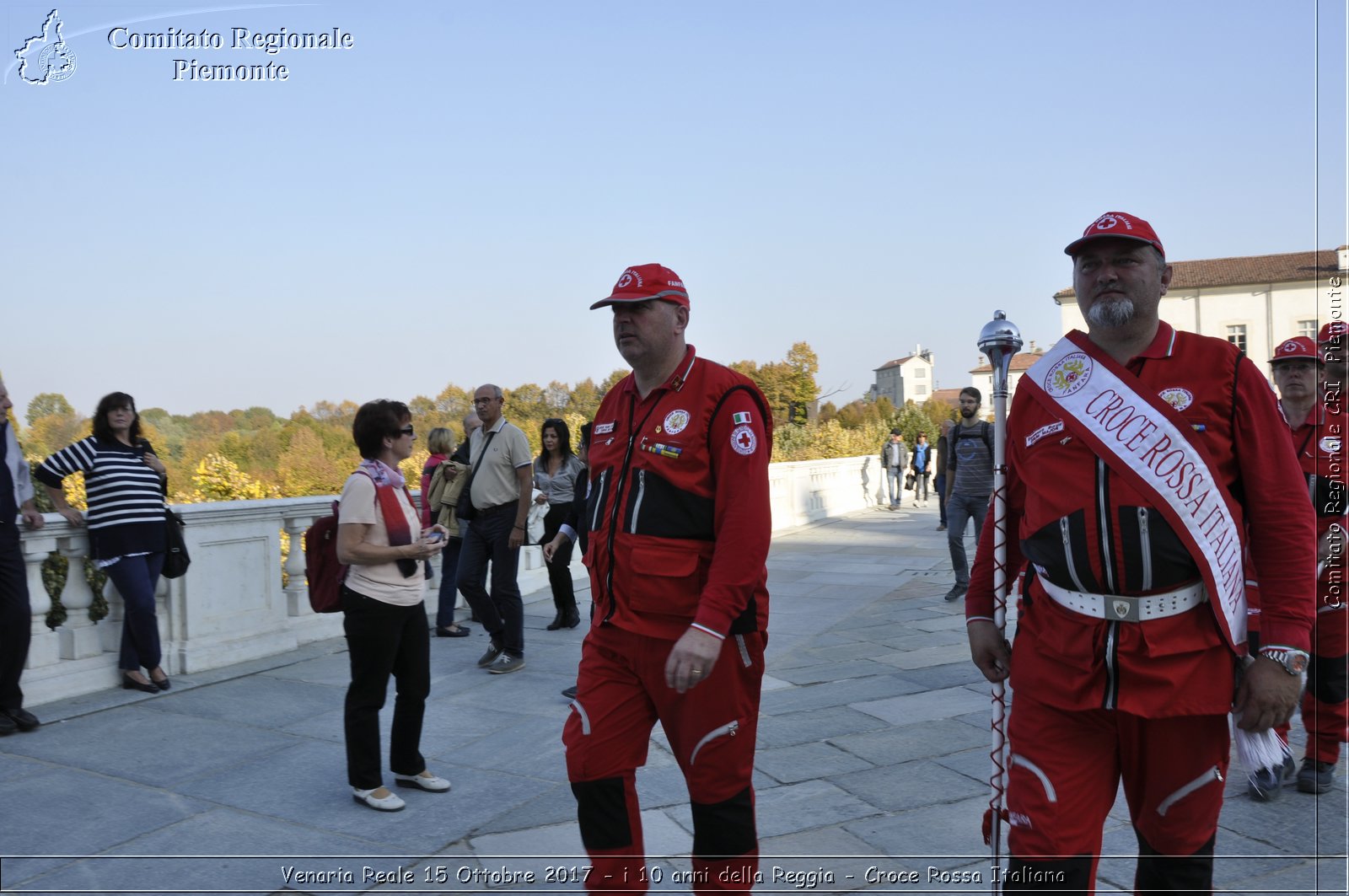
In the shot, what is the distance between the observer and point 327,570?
4.53 meters

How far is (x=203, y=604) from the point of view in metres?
6.79

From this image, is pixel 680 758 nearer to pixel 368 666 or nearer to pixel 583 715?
pixel 583 715

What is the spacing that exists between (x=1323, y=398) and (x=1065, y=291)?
5841 centimetres

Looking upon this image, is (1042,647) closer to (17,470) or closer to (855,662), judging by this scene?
(855,662)

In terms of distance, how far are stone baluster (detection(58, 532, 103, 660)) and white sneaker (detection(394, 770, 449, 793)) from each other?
2.70 meters

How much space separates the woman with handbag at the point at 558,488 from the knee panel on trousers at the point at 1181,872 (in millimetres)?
6070

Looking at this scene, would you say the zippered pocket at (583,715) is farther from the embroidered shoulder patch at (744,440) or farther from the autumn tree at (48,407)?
the autumn tree at (48,407)

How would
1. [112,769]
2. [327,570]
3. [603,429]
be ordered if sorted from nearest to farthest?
[603,429] < [327,570] < [112,769]

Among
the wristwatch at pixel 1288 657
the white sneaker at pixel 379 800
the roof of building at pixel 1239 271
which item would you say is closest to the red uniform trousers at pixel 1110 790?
the wristwatch at pixel 1288 657

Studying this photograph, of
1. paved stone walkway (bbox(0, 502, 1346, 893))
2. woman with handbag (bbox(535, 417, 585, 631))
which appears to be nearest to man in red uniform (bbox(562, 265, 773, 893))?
paved stone walkway (bbox(0, 502, 1346, 893))

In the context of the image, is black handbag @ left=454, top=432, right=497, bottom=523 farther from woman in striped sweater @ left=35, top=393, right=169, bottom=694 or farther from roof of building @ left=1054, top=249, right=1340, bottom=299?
roof of building @ left=1054, top=249, right=1340, bottom=299

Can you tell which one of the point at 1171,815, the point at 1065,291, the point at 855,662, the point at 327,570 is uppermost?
the point at 1065,291

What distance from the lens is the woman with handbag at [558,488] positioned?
27.5ft

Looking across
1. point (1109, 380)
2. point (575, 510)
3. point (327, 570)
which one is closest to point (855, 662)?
point (575, 510)
